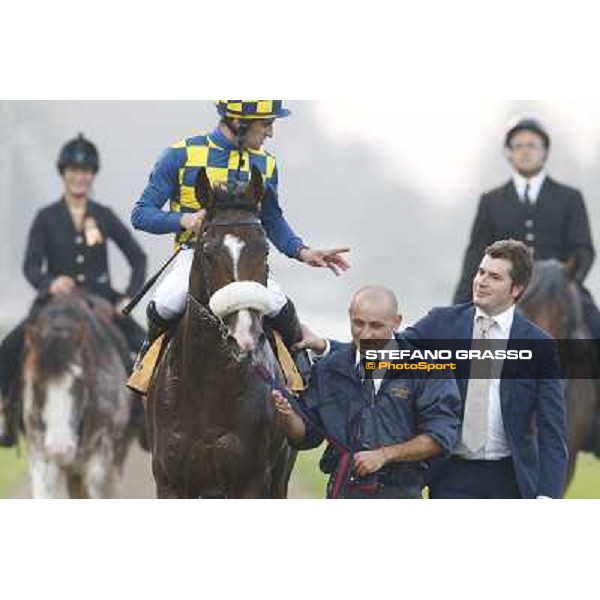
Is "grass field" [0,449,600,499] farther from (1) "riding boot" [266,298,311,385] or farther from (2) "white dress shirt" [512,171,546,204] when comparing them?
(2) "white dress shirt" [512,171,546,204]

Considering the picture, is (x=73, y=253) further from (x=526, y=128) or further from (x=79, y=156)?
(x=526, y=128)

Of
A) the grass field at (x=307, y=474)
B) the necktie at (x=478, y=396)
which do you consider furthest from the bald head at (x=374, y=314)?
the grass field at (x=307, y=474)

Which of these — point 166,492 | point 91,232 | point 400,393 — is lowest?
point 166,492

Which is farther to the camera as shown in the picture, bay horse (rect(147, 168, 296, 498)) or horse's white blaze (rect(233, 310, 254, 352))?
bay horse (rect(147, 168, 296, 498))

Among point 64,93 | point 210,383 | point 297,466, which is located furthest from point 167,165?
point 297,466

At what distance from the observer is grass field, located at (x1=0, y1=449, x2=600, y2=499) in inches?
283

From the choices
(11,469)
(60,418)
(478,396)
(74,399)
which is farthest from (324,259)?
(11,469)

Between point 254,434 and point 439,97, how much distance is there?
1.73 metres

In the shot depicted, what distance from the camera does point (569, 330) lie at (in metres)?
7.17

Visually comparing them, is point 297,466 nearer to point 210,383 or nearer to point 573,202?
point 210,383

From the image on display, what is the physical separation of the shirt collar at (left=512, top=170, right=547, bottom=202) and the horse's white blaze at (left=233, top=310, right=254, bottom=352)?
1.62 metres

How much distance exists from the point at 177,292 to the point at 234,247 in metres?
0.57

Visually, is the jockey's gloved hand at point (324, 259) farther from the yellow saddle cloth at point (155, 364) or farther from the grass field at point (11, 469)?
the grass field at point (11, 469)

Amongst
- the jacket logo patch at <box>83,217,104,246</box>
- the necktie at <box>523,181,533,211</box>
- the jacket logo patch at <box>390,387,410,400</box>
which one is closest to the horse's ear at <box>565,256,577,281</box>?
the necktie at <box>523,181,533,211</box>
